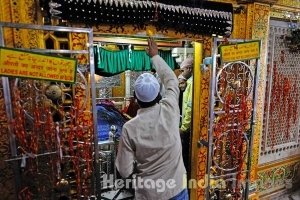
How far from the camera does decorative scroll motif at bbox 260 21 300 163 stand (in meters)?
4.00

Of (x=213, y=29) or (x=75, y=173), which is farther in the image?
(x=213, y=29)

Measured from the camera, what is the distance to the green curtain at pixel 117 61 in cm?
504

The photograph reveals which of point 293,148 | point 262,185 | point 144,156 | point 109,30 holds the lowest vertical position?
point 262,185

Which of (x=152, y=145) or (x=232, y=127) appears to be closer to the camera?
(x=152, y=145)

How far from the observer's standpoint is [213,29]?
3.22 meters

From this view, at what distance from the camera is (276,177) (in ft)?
14.8

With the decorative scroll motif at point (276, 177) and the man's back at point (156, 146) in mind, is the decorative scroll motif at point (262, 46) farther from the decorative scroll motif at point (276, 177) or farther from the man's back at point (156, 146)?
the man's back at point (156, 146)

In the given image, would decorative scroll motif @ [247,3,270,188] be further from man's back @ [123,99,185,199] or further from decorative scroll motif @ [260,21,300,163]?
man's back @ [123,99,185,199]

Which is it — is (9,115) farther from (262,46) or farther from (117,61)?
(262,46)

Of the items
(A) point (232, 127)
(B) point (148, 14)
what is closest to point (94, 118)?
(B) point (148, 14)

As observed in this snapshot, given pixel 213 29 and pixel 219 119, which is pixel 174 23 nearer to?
pixel 213 29

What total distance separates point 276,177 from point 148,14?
3921 millimetres

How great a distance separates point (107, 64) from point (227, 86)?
107 inches

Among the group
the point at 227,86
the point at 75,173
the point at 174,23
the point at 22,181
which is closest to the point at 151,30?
the point at 174,23
